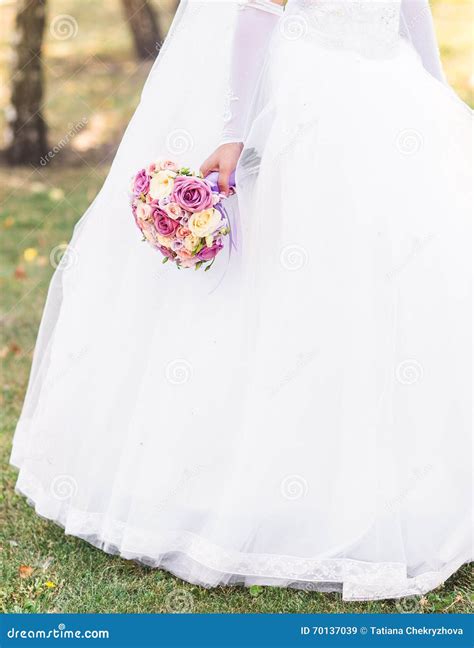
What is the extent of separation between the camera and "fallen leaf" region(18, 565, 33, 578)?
3.12 metres

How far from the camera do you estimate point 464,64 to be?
33.6 ft

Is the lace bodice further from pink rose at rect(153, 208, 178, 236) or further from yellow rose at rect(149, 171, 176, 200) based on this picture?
pink rose at rect(153, 208, 178, 236)

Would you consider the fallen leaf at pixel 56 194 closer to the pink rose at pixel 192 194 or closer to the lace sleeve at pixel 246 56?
the lace sleeve at pixel 246 56

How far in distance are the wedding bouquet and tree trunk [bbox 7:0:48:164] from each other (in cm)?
574

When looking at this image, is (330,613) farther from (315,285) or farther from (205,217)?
(205,217)

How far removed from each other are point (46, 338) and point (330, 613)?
4.81 feet

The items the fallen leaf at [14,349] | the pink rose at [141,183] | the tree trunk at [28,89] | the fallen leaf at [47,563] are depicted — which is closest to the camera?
the pink rose at [141,183]

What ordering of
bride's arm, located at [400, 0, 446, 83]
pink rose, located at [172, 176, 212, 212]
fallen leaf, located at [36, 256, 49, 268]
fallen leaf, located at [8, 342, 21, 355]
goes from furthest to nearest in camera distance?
1. fallen leaf, located at [36, 256, 49, 268]
2. fallen leaf, located at [8, 342, 21, 355]
3. bride's arm, located at [400, 0, 446, 83]
4. pink rose, located at [172, 176, 212, 212]

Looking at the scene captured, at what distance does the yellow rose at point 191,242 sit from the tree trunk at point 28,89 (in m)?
5.90

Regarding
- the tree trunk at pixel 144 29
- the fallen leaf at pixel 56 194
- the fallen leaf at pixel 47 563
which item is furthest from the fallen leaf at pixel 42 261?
the tree trunk at pixel 144 29

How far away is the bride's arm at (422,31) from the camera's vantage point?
3037mm

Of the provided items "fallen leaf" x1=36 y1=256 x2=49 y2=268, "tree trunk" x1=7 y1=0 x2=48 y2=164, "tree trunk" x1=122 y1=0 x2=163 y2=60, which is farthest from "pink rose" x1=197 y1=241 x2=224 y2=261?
"tree trunk" x1=122 y1=0 x2=163 y2=60

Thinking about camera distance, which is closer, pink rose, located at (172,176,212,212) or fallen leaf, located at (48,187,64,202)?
pink rose, located at (172,176,212,212)

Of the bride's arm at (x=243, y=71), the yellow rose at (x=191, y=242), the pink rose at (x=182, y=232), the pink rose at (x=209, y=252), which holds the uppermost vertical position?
the bride's arm at (x=243, y=71)
